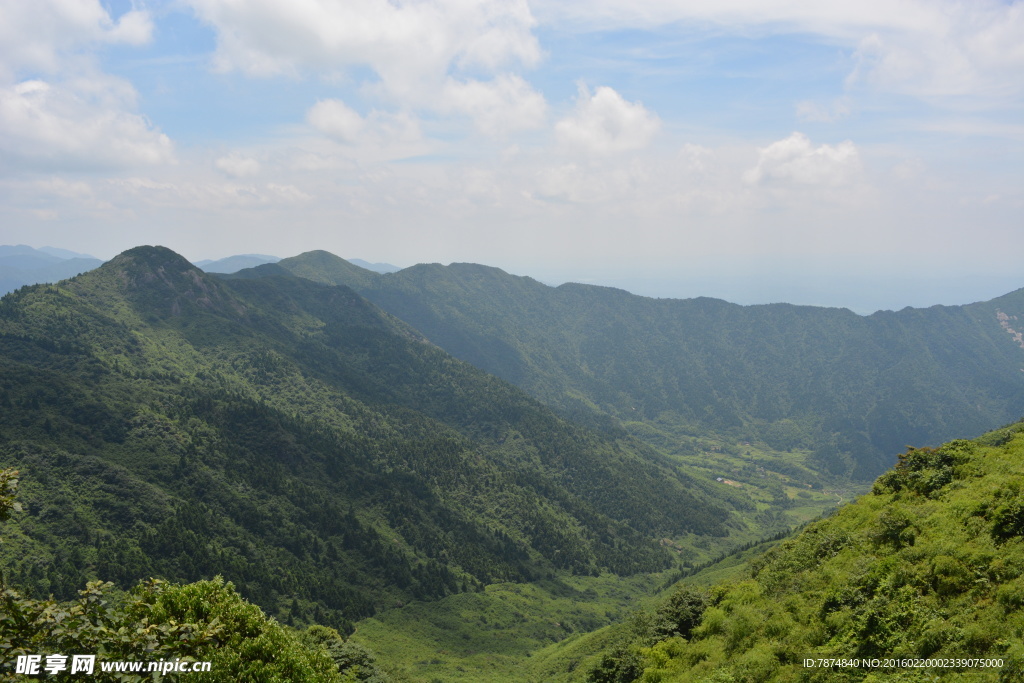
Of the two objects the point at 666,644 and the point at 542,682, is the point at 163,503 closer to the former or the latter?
the point at 542,682

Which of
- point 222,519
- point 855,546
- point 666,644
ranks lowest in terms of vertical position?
point 222,519

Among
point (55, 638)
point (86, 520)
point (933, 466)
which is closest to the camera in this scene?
point (55, 638)

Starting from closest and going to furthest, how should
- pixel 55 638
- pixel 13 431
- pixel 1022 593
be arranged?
pixel 55 638 → pixel 1022 593 → pixel 13 431

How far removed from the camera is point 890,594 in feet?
113

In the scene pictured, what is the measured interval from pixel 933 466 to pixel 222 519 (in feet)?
632

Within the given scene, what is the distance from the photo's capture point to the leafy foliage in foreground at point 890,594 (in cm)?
2839

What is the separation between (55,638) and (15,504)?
251 inches

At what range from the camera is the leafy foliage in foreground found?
28.4 metres

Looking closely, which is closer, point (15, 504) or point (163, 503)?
point (15, 504)

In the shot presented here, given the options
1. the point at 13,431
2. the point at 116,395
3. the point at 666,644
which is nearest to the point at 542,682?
the point at 666,644

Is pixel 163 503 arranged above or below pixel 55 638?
below

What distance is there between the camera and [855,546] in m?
44.0

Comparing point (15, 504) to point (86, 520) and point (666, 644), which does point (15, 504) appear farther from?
point (86, 520)

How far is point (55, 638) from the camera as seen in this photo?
71.5 feet
